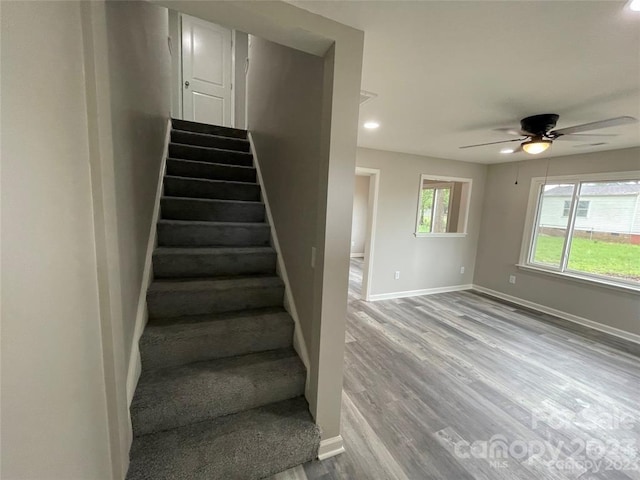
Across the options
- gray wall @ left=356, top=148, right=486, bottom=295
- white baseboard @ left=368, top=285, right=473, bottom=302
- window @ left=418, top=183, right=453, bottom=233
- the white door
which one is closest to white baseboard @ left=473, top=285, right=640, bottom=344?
white baseboard @ left=368, top=285, right=473, bottom=302

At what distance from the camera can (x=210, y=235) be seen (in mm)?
2191

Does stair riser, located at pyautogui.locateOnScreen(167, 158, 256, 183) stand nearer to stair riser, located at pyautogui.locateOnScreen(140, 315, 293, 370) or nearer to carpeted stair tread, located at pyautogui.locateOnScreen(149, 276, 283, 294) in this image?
carpeted stair tread, located at pyautogui.locateOnScreen(149, 276, 283, 294)

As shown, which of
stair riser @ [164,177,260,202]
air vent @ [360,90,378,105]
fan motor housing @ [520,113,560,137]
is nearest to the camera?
air vent @ [360,90,378,105]

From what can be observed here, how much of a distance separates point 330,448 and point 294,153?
6.16ft

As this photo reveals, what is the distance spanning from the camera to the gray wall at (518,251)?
323cm

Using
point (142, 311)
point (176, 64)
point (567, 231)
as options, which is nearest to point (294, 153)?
point (142, 311)

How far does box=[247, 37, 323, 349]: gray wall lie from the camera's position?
61.5 inches

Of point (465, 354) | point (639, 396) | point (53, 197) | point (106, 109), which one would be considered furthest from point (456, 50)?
point (639, 396)

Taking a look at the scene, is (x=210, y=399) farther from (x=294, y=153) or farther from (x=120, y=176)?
(x=294, y=153)

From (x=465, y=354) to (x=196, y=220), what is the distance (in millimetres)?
2933

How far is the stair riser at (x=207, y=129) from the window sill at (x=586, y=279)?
469cm

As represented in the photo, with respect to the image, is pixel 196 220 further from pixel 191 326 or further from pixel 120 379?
pixel 120 379

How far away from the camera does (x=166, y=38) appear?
251 cm

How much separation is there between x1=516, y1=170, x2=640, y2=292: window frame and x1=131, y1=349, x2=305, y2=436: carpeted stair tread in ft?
13.7
